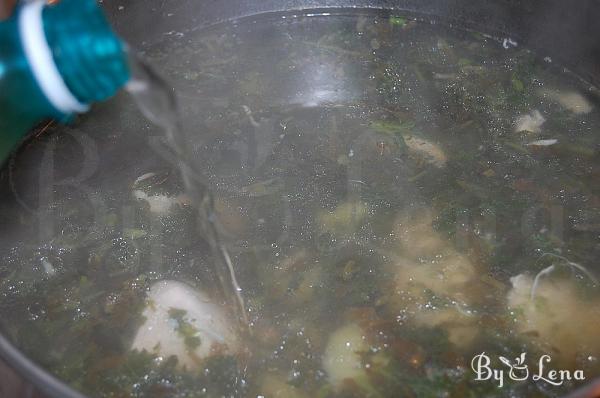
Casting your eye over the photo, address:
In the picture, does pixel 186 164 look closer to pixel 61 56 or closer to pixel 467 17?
pixel 61 56

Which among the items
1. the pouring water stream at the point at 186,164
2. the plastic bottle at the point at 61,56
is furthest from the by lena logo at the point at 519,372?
the plastic bottle at the point at 61,56

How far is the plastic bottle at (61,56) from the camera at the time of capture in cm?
103

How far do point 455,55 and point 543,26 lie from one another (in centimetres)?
39

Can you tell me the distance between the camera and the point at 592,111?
7.53 feet

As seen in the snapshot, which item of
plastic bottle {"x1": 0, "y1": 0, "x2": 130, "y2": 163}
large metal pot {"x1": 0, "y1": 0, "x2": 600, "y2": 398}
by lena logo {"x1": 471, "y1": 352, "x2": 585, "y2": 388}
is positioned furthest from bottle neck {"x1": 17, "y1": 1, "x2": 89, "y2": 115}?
large metal pot {"x1": 0, "y1": 0, "x2": 600, "y2": 398}

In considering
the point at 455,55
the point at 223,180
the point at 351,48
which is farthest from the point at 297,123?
the point at 455,55

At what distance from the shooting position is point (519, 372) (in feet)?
4.99

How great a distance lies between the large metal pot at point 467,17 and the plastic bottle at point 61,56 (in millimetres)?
1559

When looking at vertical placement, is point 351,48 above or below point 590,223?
above

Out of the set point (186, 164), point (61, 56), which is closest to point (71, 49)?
point (61, 56)

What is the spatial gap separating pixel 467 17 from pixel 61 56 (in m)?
2.14

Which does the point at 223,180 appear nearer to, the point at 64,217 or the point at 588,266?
the point at 64,217

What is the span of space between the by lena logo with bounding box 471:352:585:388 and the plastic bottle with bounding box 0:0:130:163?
1.11 meters

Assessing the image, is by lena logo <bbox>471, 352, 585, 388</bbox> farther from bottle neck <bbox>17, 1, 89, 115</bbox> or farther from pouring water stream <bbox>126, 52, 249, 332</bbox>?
bottle neck <bbox>17, 1, 89, 115</bbox>
